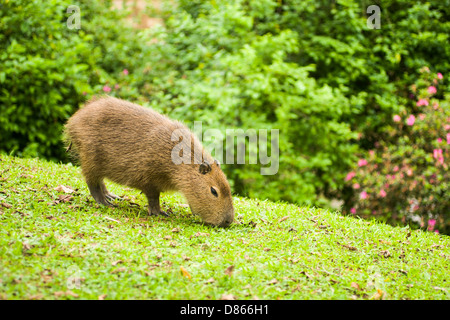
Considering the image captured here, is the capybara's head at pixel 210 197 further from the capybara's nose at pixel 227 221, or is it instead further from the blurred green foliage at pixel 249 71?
the blurred green foliage at pixel 249 71

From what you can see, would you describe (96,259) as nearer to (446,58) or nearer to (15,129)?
(15,129)

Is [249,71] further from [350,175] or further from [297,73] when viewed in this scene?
[350,175]

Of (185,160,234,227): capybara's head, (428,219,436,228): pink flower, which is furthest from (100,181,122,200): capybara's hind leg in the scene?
(428,219,436,228): pink flower

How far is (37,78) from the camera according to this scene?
25.1 ft

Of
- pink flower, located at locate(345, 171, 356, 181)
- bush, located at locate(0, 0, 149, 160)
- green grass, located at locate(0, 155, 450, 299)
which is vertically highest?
bush, located at locate(0, 0, 149, 160)

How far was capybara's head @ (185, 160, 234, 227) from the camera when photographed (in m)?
5.03

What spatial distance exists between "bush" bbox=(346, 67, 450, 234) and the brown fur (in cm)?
429

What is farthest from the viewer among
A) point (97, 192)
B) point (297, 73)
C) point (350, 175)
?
point (350, 175)

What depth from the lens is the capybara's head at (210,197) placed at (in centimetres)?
503

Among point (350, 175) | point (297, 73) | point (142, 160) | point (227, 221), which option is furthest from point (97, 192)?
point (350, 175)

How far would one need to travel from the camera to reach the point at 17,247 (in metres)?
3.75

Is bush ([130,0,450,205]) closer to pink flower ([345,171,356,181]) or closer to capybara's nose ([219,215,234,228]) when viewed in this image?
pink flower ([345,171,356,181])

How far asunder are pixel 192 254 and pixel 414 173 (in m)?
5.26

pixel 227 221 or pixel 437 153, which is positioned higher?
pixel 437 153
